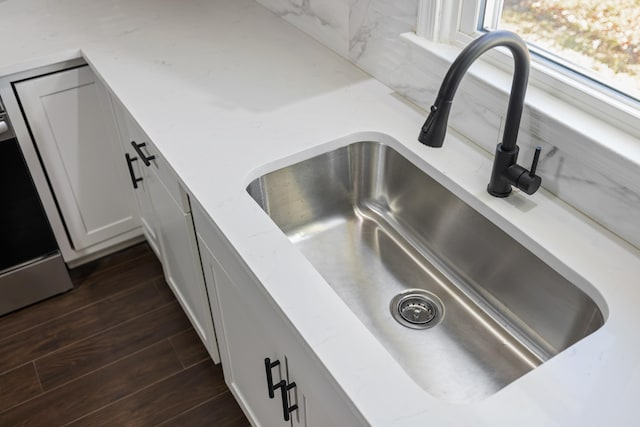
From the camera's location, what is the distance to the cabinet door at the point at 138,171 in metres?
1.81

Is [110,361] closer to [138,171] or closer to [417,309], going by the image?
[138,171]

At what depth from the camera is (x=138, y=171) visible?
1961 mm

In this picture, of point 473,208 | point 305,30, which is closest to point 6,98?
point 305,30

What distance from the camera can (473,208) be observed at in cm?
130

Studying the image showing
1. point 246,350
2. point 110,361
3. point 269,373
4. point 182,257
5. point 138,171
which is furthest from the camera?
point 110,361

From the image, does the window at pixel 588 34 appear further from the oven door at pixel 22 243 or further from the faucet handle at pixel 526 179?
the oven door at pixel 22 243

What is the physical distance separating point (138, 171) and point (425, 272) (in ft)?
3.30

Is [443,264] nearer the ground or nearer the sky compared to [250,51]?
nearer the ground

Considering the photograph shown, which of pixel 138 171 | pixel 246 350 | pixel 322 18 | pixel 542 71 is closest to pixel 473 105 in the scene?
pixel 542 71

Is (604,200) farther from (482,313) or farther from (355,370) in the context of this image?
(355,370)

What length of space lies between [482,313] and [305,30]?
1.12 m

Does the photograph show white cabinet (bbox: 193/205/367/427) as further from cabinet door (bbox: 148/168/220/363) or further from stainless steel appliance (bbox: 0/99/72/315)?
stainless steel appliance (bbox: 0/99/72/315)

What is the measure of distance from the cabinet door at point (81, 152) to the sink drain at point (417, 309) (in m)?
1.23

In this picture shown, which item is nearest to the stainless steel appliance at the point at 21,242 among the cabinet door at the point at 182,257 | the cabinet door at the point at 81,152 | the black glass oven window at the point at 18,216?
the black glass oven window at the point at 18,216
